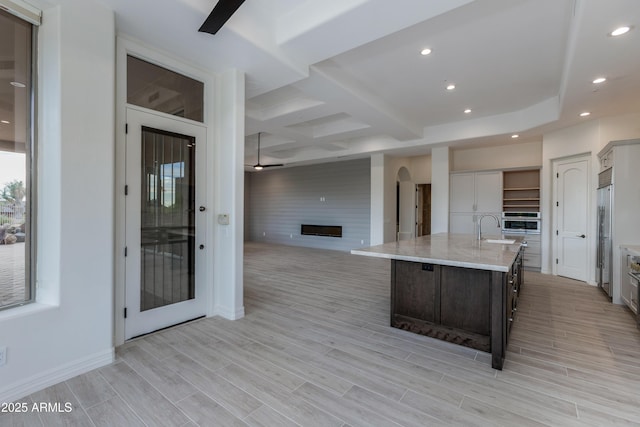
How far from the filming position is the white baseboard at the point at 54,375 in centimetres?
196

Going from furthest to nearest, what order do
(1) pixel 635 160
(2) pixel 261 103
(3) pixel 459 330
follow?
1. (2) pixel 261 103
2. (1) pixel 635 160
3. (3) pixel 459 330

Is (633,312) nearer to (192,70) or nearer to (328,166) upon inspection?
(192,70)

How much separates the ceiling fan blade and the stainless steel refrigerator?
5268 millimetres

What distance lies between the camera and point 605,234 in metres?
4.45

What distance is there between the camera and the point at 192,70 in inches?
130

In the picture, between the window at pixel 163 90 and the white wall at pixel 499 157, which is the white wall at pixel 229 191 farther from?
the white wall at pixel 499 157

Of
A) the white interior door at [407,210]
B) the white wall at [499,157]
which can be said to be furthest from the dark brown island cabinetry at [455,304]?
the white interior door at [407,210]

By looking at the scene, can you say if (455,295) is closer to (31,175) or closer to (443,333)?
(443,333)

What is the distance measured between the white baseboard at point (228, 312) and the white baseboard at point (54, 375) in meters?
1.16

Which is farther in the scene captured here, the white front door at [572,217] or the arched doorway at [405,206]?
the arched doorway at [405,206]

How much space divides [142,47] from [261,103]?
2.71 meters

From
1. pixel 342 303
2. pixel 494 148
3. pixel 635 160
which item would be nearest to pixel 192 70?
pixel 342 303

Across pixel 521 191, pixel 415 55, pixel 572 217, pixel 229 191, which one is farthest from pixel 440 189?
pixel 229 191

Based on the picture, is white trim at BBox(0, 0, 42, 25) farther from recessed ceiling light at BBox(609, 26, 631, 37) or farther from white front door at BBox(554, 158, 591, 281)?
white front door at BBox(554, 158, 591, 281)
